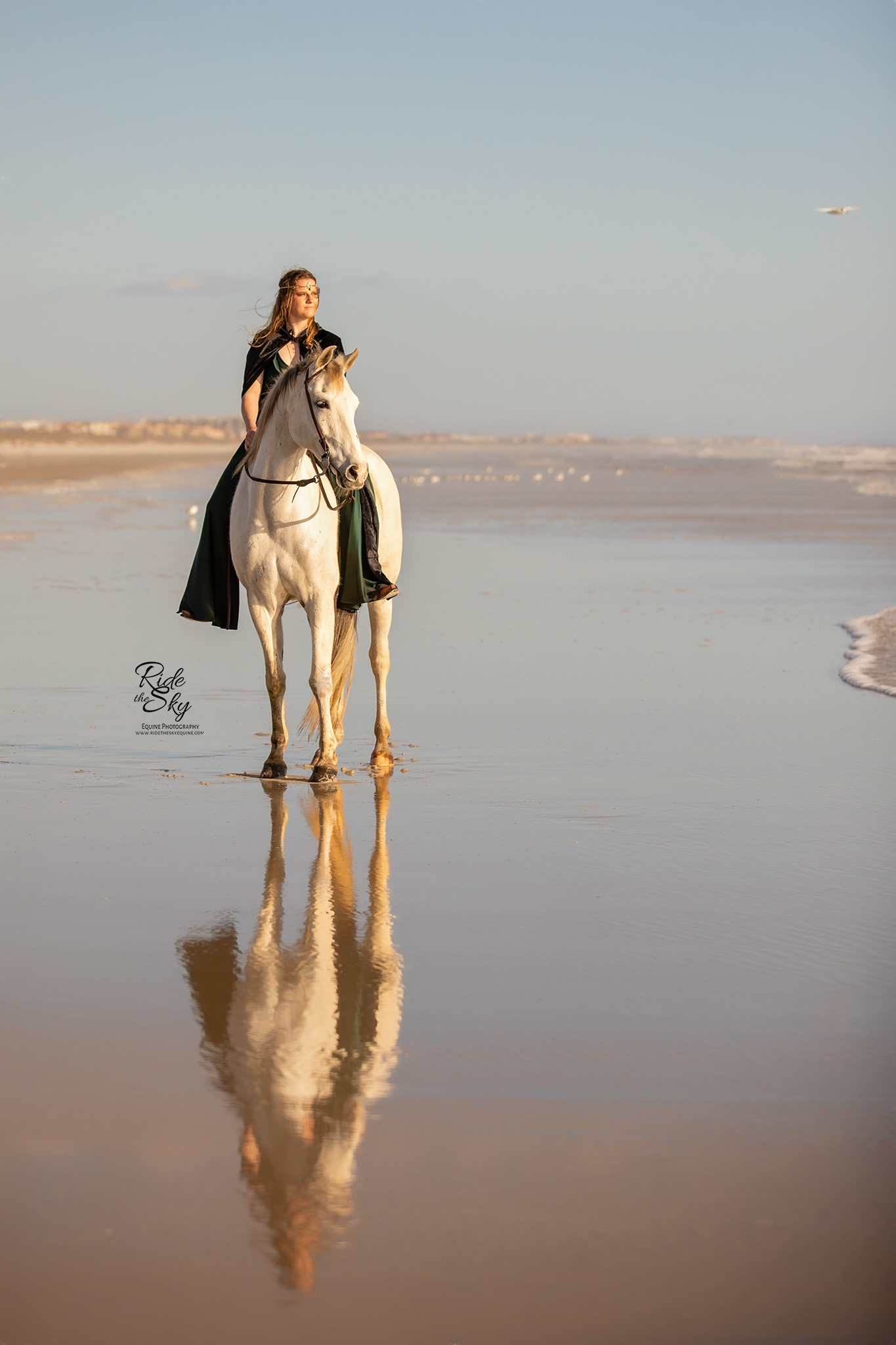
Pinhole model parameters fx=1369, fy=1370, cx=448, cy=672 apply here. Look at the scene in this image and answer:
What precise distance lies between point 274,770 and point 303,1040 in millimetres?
3191

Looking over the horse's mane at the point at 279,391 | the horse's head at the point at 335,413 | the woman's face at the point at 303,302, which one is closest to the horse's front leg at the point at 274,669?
the horse's mane at the point at 279,391

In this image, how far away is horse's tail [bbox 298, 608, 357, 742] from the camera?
287 inches

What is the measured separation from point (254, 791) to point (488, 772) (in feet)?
3.60

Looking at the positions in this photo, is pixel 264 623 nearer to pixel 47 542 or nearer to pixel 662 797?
pixel 662 797

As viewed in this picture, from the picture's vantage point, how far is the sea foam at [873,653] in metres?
8.81

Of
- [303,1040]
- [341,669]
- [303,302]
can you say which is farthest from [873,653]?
[303,1040]

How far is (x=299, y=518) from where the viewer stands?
6.56 meters

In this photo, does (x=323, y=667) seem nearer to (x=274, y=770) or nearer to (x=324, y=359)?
(x=274, y=770)

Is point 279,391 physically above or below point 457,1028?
above

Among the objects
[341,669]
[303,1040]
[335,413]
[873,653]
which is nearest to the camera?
[303,1040]

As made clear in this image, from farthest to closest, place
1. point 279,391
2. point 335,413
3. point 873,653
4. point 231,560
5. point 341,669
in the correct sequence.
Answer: point 873,653
point 341,669
point 231,560
point 279,391
point 335,413

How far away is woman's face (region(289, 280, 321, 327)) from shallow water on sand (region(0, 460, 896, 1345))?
220 cm

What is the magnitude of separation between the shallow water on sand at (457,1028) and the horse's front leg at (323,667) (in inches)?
8.4

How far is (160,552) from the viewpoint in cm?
1792
